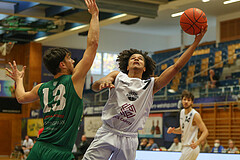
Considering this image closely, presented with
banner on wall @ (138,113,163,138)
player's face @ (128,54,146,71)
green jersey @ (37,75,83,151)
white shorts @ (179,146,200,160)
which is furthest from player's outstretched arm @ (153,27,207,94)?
banner on wall @ (138,113,163,138)

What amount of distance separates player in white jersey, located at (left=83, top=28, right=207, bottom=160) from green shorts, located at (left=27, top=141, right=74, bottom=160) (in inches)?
26.9

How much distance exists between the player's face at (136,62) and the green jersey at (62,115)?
102 cm

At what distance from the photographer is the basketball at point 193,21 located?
4.39 metres

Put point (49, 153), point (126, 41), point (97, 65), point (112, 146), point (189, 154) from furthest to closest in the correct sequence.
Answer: point (126, 41), point (97, 65), point (189, 154), point (112, 146), point (49, 153)

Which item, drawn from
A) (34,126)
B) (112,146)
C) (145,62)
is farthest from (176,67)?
(34,126)

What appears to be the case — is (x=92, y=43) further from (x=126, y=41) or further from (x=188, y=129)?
(x=126, y=41)

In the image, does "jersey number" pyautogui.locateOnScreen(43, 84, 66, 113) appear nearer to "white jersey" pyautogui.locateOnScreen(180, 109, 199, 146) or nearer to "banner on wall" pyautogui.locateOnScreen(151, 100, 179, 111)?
"white jersey" pyautogui.locateOnScreen(180, 109, 199, 146)

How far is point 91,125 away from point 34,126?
4.08 m

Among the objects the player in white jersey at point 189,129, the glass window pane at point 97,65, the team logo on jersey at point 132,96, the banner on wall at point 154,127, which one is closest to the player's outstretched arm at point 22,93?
the team logo on jersey at point 132,96

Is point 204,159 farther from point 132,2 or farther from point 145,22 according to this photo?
point 145,22

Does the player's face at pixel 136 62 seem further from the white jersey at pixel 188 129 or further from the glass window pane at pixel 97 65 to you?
the glass window pane at pixel 97 65

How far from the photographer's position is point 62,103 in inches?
136

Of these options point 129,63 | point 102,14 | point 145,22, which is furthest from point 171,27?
point 129,63

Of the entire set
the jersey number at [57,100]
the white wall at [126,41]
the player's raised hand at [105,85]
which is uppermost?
the white wall at [126,41]
